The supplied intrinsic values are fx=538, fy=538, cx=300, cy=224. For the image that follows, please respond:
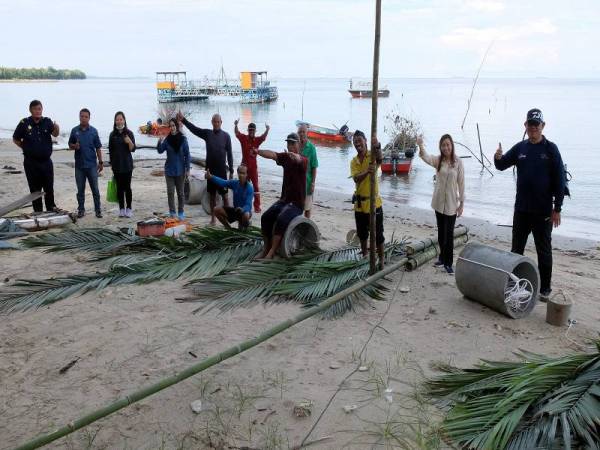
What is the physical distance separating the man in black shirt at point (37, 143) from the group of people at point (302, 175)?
14mm

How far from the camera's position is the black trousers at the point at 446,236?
6.30 meters

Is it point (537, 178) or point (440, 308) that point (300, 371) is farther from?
point (537, 178)

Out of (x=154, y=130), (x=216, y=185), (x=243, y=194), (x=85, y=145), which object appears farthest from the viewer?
(x=154, y=130)

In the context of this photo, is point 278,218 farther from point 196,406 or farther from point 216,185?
point 196,406

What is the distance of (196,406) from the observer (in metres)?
3.61

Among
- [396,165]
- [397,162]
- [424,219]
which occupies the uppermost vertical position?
[397,162]

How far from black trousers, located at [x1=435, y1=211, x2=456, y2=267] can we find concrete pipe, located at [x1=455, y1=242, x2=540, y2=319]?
878mm

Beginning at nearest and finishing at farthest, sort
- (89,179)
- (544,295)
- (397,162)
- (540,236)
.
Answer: (540,236) < (544,295) < (89,179) < (397,162)

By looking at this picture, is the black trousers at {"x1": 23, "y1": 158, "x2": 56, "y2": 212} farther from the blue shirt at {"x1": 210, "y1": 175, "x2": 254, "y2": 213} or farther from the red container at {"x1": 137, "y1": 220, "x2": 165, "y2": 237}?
the blue shirt at {"x1": 210, "y1": 175, "x2": 254, "y2": 213}

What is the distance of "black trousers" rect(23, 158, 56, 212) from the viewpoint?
8.60 metres

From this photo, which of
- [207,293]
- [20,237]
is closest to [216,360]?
[207,293]

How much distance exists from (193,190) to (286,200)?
4576 mm

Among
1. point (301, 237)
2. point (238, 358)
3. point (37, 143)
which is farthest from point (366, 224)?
point (37, 143)

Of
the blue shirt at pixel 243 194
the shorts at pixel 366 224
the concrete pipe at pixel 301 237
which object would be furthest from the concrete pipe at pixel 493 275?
the blue shirt at pixel 243 194
